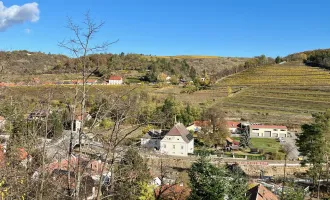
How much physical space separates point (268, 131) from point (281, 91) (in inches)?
818

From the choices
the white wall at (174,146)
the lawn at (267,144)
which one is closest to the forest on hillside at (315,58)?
the lawn at (267,144)

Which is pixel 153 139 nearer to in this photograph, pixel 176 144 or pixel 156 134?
pixel 156 134

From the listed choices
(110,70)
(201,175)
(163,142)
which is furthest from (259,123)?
(110,70)

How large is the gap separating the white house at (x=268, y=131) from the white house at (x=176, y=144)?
1206 cm

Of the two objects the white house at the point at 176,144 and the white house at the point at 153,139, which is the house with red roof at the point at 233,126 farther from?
the white house at the point at 153,139

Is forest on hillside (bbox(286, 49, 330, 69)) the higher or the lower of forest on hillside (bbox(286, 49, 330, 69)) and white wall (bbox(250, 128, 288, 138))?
the higher

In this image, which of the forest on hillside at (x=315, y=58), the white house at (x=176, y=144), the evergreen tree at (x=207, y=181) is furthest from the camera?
the forest on hillside at (x=315, y=58)

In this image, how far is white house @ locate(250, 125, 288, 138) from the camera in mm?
39812

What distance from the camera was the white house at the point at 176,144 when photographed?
30.2 m

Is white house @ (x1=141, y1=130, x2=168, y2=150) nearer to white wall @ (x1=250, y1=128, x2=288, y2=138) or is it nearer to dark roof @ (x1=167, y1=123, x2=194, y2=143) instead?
dark roof @ (x1=167, y1=123, x2=194, y2=143)

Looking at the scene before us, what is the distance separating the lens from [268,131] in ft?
132

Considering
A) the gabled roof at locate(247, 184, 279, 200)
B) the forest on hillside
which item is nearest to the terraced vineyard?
the forest on hillside

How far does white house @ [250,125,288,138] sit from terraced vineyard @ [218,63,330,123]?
207 inches

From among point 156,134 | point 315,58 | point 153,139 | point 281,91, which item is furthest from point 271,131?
point 315,58
